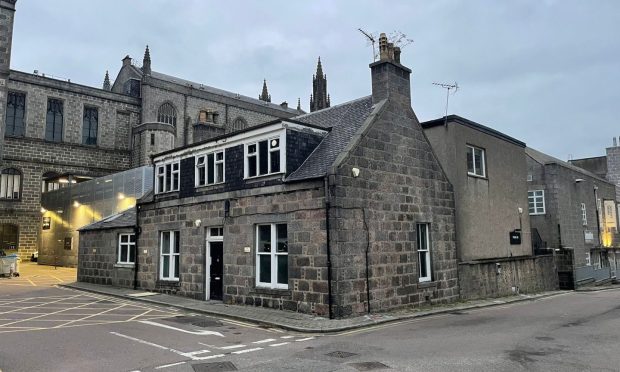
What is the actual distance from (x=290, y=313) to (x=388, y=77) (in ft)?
29.9

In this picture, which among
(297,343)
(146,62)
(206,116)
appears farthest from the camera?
(146,62)

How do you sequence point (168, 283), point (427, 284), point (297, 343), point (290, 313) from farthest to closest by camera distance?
point (168, 283) < point (427, 284) < point (290, 313) < point (297, 343)

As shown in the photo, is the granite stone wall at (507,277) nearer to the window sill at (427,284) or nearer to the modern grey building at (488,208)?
the modern grey building at (488,208)

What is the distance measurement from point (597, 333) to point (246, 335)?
8.68m

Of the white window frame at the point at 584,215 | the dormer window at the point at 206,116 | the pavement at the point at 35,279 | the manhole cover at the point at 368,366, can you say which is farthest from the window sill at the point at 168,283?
the white window frame at the point at 584,215

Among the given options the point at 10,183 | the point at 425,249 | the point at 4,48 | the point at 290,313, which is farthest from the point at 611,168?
the point at 10,183

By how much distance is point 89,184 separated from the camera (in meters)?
36.0

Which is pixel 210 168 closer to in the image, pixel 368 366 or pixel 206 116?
pixel 206 116

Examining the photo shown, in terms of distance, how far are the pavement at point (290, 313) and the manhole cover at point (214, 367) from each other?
3.82 metres

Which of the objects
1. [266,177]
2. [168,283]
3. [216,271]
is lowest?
[168,283]

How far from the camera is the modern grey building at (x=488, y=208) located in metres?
20.2

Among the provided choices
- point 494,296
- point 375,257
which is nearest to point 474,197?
point 494,296

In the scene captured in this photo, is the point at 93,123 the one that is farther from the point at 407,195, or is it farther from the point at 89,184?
the point at 407,195

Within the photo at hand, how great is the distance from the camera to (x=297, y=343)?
10.7m
